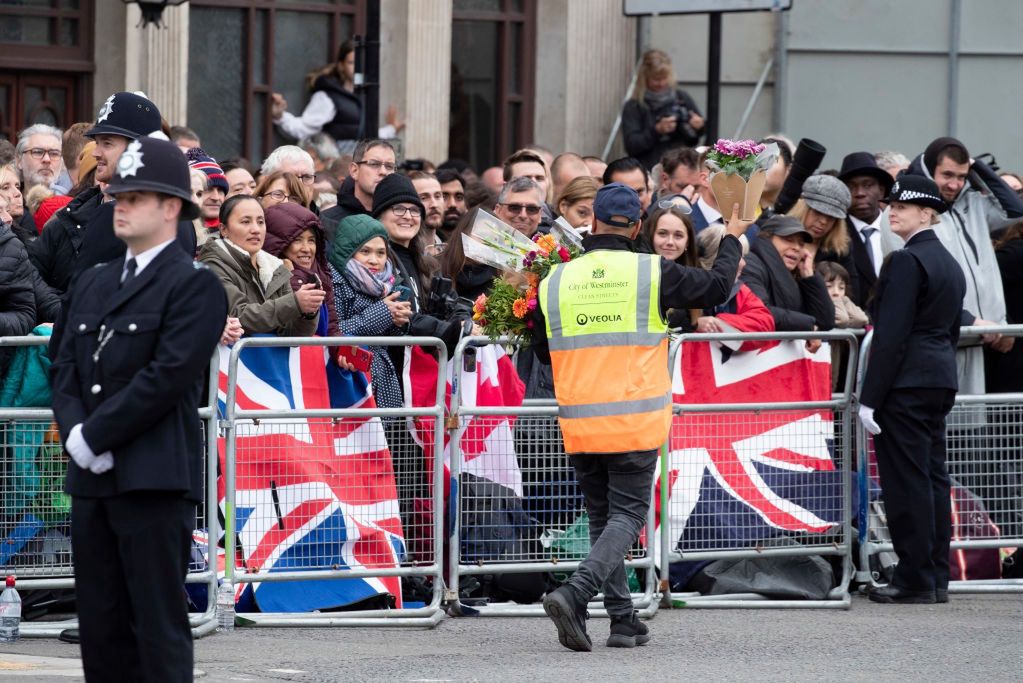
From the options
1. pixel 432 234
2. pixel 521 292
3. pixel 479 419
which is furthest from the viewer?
pixel 432 234

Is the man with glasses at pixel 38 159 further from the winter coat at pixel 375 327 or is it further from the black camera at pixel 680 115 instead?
the black camera at pixel 680 115

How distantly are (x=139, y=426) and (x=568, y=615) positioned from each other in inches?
115

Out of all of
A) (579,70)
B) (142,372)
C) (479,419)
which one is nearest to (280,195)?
(479,419)

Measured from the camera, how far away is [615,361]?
27.9ft

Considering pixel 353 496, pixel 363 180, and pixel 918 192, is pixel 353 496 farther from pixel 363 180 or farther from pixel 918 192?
pixel 918 192

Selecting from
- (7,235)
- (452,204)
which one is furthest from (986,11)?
(7,235)

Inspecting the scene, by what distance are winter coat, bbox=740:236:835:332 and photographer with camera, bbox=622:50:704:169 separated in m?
5.53

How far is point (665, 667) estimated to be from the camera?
823 centimetres

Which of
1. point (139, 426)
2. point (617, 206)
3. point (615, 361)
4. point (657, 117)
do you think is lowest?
point (139, 426)

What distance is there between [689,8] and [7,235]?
27.5ft

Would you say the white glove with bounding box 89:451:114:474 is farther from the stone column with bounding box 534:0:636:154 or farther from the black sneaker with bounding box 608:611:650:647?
the stone column with bounding box 534:0:636:154

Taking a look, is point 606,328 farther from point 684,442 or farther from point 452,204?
point 452,204

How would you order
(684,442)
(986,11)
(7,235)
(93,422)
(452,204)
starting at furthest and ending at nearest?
(986,11), (452,204), (684,442), (7,235), (93,422)

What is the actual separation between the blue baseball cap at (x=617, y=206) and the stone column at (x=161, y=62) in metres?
7.92
